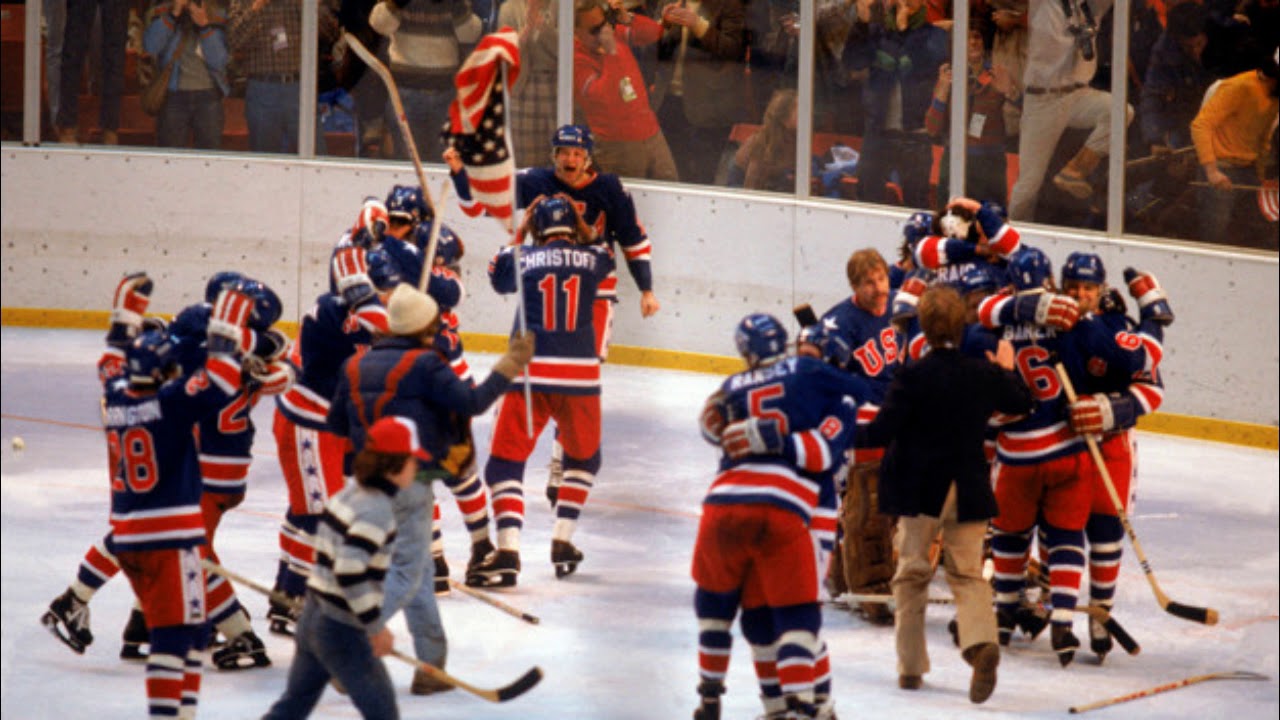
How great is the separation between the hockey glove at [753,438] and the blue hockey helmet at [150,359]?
152 cm

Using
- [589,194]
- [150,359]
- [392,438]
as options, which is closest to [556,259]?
[589,194]

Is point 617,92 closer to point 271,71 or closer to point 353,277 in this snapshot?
point 271,71

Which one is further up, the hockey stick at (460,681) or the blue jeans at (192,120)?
the blue jeans at (192,120)

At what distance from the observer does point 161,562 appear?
5.63 meters

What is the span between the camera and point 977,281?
22.1ft

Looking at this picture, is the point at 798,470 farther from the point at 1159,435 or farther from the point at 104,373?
the point at 1159,435

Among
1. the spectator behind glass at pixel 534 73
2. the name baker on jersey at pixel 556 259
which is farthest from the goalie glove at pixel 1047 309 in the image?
the spectator behind glass at pixel 534 73

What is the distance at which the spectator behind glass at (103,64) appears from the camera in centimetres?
1158

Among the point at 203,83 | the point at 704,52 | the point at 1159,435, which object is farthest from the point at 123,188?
the point at 1159,435

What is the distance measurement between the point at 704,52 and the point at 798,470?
257 inches

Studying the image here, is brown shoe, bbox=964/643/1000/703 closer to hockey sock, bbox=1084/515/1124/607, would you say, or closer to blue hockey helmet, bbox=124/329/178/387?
hockey sock, bbox=1084/515/1124/607

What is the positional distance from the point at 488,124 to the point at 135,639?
6.55 ft

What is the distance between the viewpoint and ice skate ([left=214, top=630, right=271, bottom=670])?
652cm

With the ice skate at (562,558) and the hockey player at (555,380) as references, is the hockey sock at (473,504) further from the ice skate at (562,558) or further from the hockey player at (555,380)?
the ice skate at (562,558)
